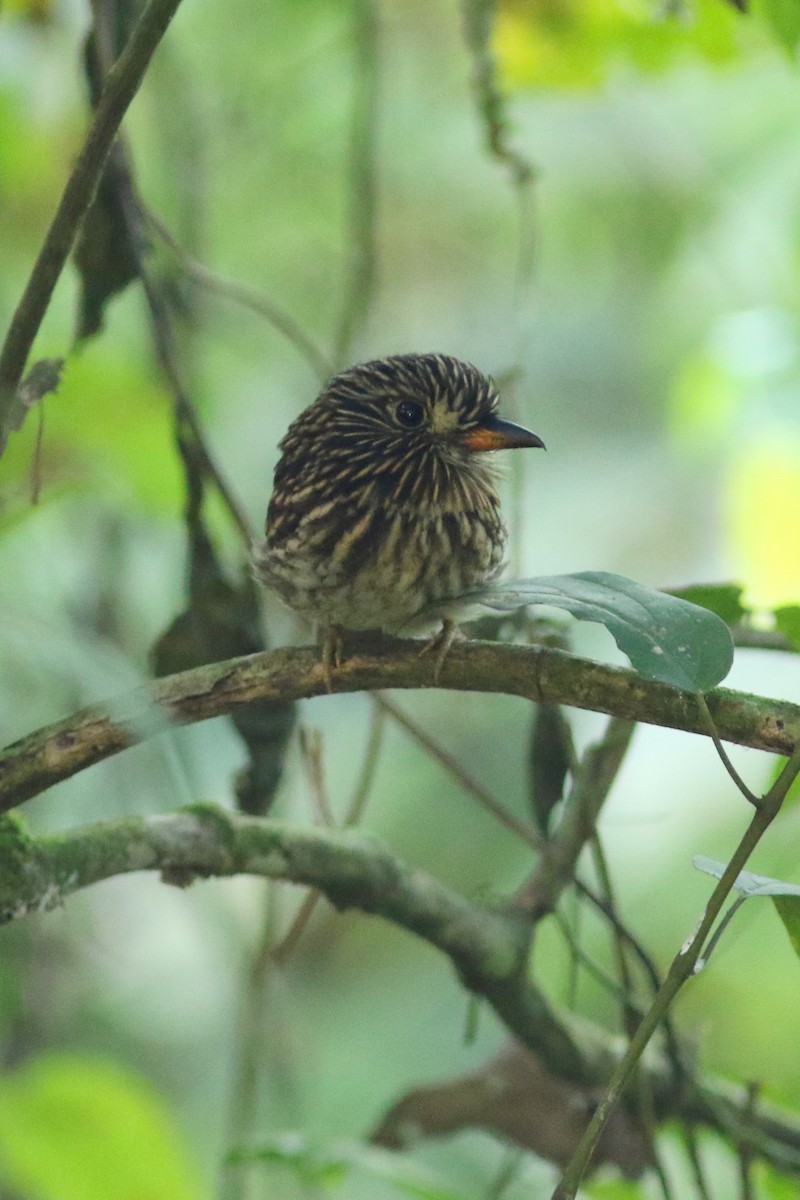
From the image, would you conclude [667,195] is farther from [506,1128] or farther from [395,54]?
[506,1128]

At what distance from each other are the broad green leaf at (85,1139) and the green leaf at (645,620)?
1.51 metres

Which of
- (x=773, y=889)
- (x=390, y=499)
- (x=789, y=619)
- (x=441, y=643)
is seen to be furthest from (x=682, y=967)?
(x=390, y=499)

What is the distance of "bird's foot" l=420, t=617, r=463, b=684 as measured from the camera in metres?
1.60

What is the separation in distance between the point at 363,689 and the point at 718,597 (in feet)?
1.51

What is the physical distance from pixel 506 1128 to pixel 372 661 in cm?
117

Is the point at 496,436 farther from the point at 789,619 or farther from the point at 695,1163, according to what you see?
the point at 695,1163

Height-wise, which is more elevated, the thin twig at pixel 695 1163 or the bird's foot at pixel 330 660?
the bird's foot at pixel 330 660

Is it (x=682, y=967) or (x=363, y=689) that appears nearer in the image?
(x=682, y=967)

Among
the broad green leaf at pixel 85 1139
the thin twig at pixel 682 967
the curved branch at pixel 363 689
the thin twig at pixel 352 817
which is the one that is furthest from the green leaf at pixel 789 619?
the broad green leaf at pixel 85 1139

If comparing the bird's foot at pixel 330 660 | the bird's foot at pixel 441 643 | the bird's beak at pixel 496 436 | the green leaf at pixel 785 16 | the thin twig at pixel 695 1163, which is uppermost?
the green leaf at pixel 785 16

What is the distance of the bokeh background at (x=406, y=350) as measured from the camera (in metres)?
3.43

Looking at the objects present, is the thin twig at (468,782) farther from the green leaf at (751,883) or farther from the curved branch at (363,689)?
the green leaf at (751,883)

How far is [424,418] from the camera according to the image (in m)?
2.28

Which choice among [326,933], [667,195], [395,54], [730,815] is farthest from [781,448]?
[326,933]
